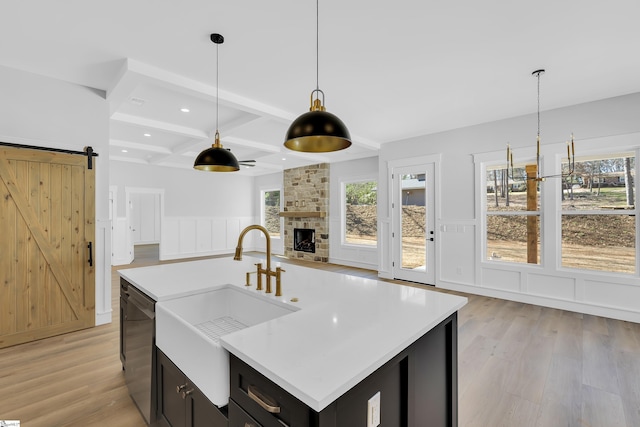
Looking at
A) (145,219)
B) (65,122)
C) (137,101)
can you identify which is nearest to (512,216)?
(137,101)

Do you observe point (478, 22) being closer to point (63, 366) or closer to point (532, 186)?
point (532, 186)

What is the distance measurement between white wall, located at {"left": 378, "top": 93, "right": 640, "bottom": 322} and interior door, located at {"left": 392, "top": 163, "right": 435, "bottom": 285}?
0.19 metres

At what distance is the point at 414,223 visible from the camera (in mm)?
5570

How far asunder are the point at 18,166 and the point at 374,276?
18.1 ft

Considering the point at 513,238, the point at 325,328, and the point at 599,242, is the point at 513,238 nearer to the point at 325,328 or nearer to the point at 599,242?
the point at 599,242

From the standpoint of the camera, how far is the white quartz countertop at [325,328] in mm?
859

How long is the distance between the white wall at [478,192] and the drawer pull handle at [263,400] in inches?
181

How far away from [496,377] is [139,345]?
2.61 m

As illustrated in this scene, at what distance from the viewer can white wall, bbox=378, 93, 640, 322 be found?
366 centimetres

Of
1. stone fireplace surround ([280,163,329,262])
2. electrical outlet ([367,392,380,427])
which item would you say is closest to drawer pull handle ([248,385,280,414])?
electrical outlet ([367,392,380,427])

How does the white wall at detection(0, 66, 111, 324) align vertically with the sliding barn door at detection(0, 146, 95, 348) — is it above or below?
above

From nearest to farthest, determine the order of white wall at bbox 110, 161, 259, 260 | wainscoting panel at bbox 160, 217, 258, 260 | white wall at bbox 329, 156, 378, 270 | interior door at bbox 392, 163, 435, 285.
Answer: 1. interior door at bbox 392, 163, 435, 285
2. white wall at bbox 329, 156, 378, 270
3. white wall at bbox 110, 161, 259, 260
4. wainscoting panel at bbox 160, 217, 258, 260

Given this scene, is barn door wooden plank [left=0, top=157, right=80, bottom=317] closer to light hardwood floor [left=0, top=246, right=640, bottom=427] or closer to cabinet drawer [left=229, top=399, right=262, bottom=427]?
light hardwood floor [left=0, top=246, right=640, bottom=427]

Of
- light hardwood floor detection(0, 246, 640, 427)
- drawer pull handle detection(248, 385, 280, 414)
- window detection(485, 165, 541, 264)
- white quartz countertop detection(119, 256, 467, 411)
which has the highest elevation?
window detection(485, 165, 541, 264)
